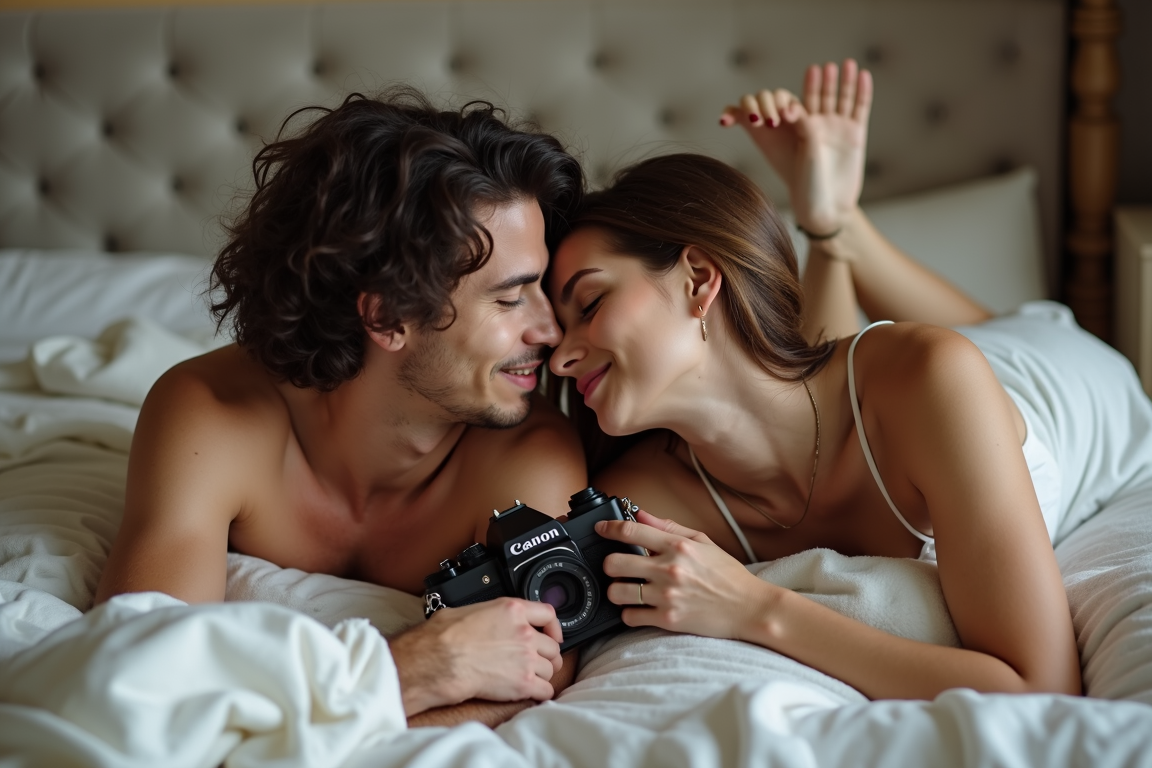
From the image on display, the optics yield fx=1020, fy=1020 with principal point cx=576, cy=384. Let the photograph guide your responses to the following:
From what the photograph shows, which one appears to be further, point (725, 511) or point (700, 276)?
point (725, 511)

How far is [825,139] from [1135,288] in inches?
30.6

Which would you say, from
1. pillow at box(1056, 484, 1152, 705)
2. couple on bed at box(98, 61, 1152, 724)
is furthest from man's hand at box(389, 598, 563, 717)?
pillow at box(1056, 484, 1152, 705)

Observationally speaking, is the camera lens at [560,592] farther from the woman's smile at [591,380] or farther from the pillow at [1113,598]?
the pillow at [1113,598]

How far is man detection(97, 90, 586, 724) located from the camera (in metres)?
1.26

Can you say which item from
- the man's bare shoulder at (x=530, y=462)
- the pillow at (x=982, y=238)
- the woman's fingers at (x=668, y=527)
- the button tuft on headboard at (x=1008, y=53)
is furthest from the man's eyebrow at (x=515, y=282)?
the button tuft on headboard at (x=1008, y=53)

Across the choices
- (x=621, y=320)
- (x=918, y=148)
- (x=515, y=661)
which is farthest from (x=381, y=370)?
(x=918, y=148)

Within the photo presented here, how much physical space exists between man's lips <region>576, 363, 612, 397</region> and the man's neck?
0.66ft

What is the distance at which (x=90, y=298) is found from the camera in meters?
2.25

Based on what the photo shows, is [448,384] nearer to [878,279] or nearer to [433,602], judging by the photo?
[433,602]

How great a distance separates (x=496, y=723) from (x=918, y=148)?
70.4 inches

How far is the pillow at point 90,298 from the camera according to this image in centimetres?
223

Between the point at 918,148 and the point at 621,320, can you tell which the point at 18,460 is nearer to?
the point at 621,320

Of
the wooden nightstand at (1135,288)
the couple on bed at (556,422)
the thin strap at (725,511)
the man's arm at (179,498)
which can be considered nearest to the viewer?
the couple on bed at (556,422)

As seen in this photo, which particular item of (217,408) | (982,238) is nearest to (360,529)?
(217,408)
